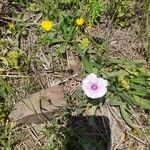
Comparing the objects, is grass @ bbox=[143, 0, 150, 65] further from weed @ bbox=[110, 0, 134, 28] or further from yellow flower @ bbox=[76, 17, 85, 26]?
yellow flower @ bbox=[76, 17, 85, 26]

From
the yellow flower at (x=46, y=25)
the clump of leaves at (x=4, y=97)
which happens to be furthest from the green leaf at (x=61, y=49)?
the clump of leaves at (x=4, y=97)

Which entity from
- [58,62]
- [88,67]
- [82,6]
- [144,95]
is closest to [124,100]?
[144,95]

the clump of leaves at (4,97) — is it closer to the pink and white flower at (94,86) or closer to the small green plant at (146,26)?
the pink and white flower at (94,86)

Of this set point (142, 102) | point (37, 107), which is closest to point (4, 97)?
point (37, 107)

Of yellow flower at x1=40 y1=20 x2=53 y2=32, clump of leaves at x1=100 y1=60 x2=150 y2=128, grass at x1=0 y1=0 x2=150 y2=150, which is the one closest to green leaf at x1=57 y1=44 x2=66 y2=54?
grass at x1=0 y1=0 x2=150 y2=150

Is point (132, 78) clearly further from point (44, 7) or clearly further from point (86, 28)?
point (44, 7)

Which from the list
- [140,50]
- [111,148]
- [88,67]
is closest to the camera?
[111,148]
